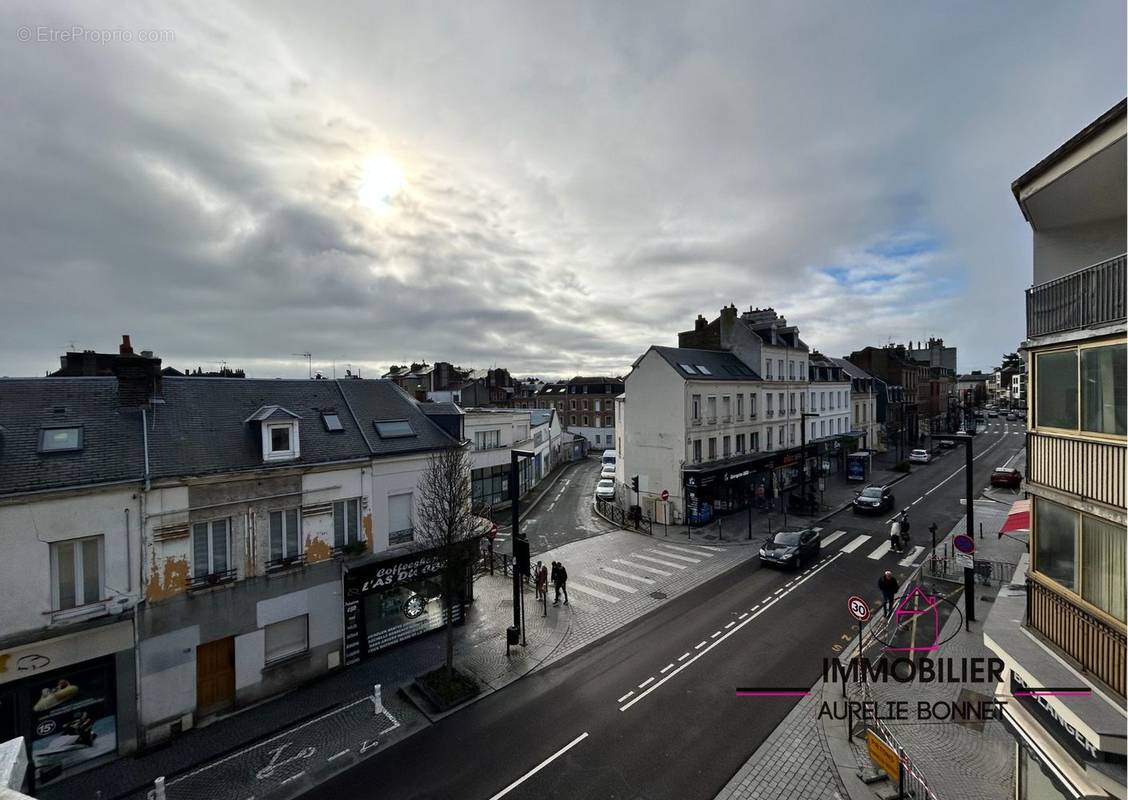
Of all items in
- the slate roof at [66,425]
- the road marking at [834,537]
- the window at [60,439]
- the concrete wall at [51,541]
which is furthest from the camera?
the road marking at [834,537]

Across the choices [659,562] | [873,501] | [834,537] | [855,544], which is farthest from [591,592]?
[873,501]

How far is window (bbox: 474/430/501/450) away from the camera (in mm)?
30452

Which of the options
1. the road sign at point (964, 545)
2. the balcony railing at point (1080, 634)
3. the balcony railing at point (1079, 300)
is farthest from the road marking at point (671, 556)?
the balcony railing at point (1079, 300)

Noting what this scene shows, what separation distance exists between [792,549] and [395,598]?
51.1 ft

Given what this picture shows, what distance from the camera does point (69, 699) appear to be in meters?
10.0

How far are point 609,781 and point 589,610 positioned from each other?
25.1 ft

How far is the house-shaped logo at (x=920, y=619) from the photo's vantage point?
45.1 ft

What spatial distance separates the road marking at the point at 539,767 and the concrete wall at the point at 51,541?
357 inches

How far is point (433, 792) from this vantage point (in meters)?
9.20

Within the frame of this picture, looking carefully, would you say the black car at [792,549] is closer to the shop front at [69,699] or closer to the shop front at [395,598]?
the shop front at [395,598]

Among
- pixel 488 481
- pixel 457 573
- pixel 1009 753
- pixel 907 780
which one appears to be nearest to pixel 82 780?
pixel 457 573

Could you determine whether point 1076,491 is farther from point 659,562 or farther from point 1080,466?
point 659,562

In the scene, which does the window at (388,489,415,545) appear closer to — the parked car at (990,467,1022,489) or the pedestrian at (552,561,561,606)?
the pedestrian at (552,561,561,606)

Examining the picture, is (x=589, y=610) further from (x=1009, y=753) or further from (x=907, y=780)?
(x=1009, y=753)
